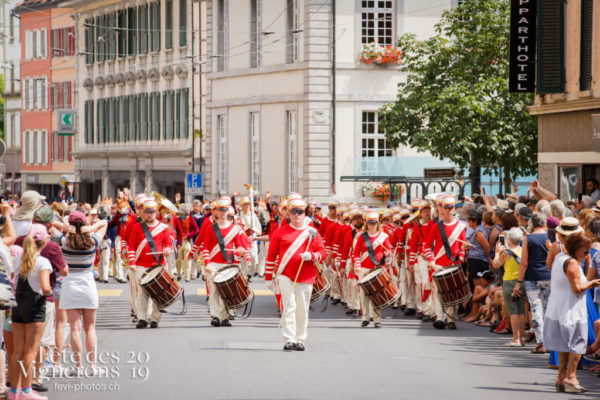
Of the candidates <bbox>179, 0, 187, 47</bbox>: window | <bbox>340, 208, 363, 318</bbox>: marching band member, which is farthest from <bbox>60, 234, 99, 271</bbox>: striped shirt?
<bbox>179, 0, 187, 47</bbox>: window

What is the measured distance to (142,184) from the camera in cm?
6359

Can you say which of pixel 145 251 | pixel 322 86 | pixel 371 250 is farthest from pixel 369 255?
pixel 322 86

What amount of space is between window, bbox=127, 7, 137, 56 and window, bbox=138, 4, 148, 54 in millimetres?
498

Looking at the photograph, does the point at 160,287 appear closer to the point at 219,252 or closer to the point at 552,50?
the point at 219,252

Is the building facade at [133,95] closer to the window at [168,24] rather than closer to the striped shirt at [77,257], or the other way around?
the window at [168,24]

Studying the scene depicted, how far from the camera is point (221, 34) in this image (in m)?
51.2

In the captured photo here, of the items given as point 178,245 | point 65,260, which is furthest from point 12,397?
point 178,245

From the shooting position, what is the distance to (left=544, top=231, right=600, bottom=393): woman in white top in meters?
13.3

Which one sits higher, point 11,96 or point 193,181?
point 11,96

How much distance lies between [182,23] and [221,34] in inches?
321

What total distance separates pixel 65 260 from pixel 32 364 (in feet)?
6.73

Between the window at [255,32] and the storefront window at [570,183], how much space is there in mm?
20984

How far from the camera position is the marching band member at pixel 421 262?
21.1 metres

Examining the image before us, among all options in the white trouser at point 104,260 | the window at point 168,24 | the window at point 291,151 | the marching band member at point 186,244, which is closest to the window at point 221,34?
the window at point 291,151
